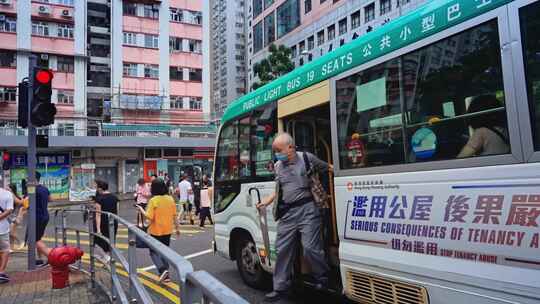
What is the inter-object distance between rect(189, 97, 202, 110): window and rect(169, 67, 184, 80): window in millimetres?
2175

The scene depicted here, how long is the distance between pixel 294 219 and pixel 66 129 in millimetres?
34496

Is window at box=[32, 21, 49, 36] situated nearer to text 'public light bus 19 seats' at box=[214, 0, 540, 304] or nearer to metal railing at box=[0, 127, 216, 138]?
metal railing at box=[0, 127, 216, 138]

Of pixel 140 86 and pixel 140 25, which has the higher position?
pixel 140 25

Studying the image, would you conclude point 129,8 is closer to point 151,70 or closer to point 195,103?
point 151,70

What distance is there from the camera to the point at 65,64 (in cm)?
3662

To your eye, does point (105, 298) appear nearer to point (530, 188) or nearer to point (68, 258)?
point (68, 258)

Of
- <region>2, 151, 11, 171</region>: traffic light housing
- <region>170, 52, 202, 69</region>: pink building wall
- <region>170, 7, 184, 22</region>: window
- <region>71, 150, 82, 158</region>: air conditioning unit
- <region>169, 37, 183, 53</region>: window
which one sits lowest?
<region>2, 151, 11, 171</region>: traffic light housing

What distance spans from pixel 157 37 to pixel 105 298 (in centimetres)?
3720

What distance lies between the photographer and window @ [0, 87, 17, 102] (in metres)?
33.9

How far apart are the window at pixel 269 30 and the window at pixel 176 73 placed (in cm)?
1523

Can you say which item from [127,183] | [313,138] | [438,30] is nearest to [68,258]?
[313,138]

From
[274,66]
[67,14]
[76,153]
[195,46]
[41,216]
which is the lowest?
[41,216]

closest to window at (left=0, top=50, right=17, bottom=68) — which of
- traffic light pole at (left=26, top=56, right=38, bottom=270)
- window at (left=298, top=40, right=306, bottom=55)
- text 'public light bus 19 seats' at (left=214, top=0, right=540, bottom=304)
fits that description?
window at (left=298, top=40, right=306, bottom=55)

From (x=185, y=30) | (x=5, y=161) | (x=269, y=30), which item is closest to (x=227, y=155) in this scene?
(x=5, y=161)
